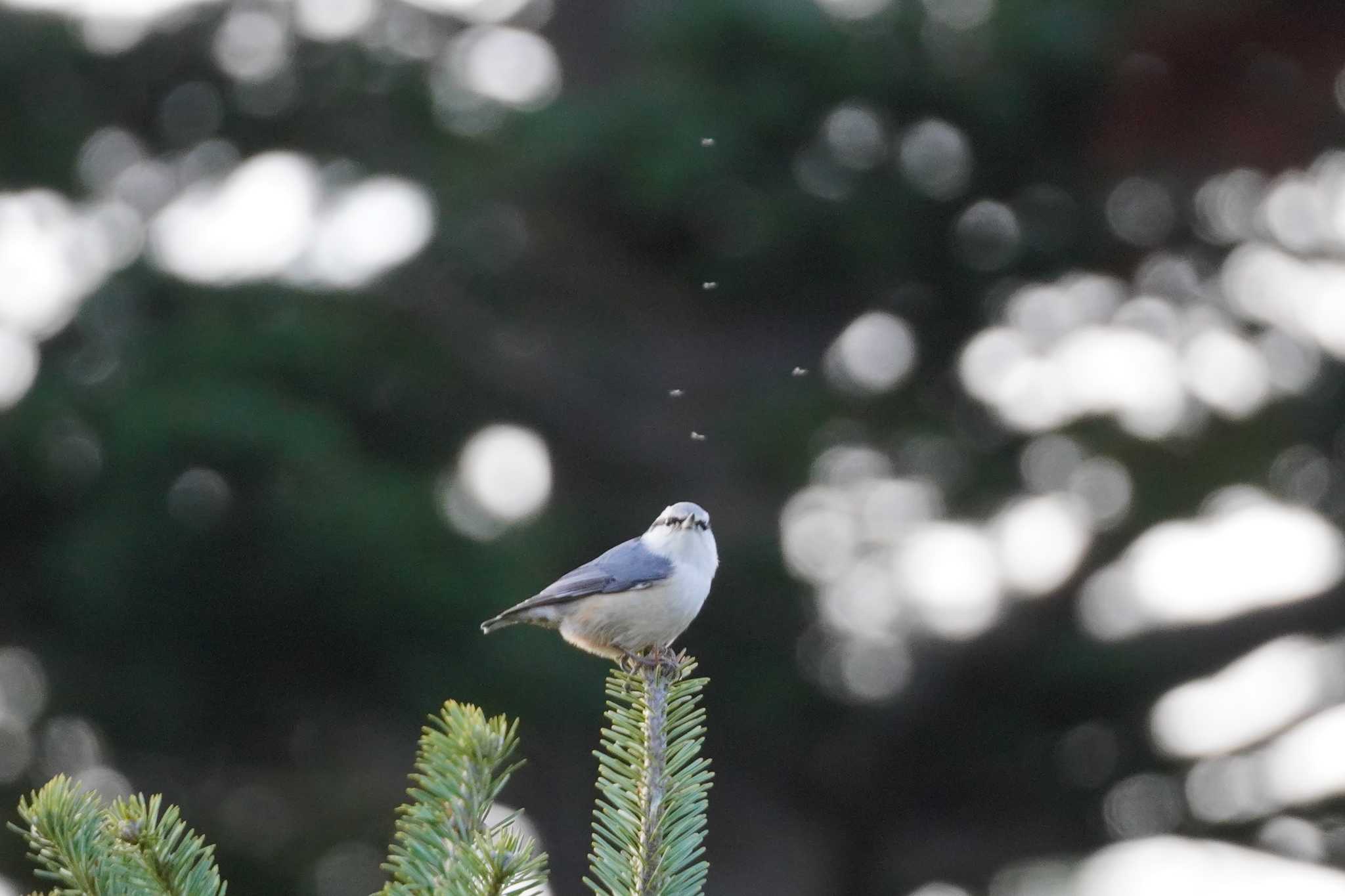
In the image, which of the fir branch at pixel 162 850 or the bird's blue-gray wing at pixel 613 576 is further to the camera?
the bird's blue-gray wing at pixel 613 576

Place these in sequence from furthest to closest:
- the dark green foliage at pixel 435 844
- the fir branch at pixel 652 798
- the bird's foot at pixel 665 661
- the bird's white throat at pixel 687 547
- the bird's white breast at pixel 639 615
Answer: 1. the bird's white throat at pixel 687 547
2. the bird's white breast at pixel 639 615
3. the bird's foot at pixel 665 661
4. the fir branch at pixel 652 798
5. the dark green foliage at pixel 435 844

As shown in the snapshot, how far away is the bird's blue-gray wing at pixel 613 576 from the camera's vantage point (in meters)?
2.96

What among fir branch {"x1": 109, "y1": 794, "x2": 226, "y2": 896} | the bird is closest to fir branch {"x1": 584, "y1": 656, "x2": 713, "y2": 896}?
fir branch {"x1": 109, "y1": 794, "x2": 226, "y2": 896}

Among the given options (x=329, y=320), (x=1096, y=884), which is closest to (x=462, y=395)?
(x=329, y=320)

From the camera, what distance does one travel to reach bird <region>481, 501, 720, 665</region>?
2861 mm

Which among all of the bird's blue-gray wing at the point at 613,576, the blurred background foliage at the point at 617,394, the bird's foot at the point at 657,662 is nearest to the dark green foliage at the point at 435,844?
the bird's foot at the point at 657,662

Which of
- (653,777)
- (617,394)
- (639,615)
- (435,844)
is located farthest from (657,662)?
(617,394)

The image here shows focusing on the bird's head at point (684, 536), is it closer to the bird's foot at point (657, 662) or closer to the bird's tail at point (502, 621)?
the bird's tail at point (502, 621)

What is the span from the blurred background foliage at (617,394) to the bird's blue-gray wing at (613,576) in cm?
184

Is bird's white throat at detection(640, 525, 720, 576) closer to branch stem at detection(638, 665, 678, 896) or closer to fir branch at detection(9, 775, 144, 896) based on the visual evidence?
branch stem at detection(638, 665, 678, 896)

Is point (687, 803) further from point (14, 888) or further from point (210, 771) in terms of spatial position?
point (14, 888)

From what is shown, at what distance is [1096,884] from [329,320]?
3.73 meters

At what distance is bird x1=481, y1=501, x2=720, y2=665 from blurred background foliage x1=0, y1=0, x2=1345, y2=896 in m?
1.81

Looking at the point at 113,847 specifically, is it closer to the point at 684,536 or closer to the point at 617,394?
the point at 684,536
